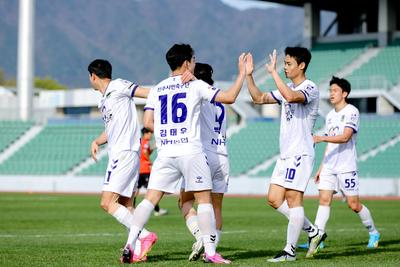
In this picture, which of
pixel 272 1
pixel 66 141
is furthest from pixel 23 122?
pixel 272 1

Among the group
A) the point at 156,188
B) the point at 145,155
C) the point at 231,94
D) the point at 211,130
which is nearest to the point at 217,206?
the point at 211,130

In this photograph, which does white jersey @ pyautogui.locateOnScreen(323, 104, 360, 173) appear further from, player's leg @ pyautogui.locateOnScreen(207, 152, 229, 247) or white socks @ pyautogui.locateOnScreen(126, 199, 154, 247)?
white socks @ pyautogui.locateOnScreen(126, 199, 154, 247)

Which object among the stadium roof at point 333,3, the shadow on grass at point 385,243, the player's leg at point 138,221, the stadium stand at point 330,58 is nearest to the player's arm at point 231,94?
the player's leg at point 138,221

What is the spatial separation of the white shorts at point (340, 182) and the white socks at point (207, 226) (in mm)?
3783

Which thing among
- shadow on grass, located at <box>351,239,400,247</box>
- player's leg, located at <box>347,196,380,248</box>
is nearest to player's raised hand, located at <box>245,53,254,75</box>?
player's leg, located at <box>347,196,380,248</box>

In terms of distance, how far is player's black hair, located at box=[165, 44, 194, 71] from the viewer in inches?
466

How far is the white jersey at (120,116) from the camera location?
12.6 metres

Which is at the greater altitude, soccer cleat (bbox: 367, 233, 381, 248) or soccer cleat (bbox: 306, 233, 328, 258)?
soccer cleat (bbox: 306, 233, 328, 258)

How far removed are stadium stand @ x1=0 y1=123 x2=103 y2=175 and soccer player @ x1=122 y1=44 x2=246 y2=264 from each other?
35639mm

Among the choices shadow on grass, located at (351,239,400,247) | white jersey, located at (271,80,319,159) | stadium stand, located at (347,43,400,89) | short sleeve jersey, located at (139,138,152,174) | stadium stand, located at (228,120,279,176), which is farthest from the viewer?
stadium stand, located at (347,43,400,89)

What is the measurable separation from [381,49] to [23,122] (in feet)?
61.1

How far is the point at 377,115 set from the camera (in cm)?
4306

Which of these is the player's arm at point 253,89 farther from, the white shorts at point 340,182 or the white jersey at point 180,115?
the white shorts at point 340,182

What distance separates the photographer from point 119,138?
12.6 metres
